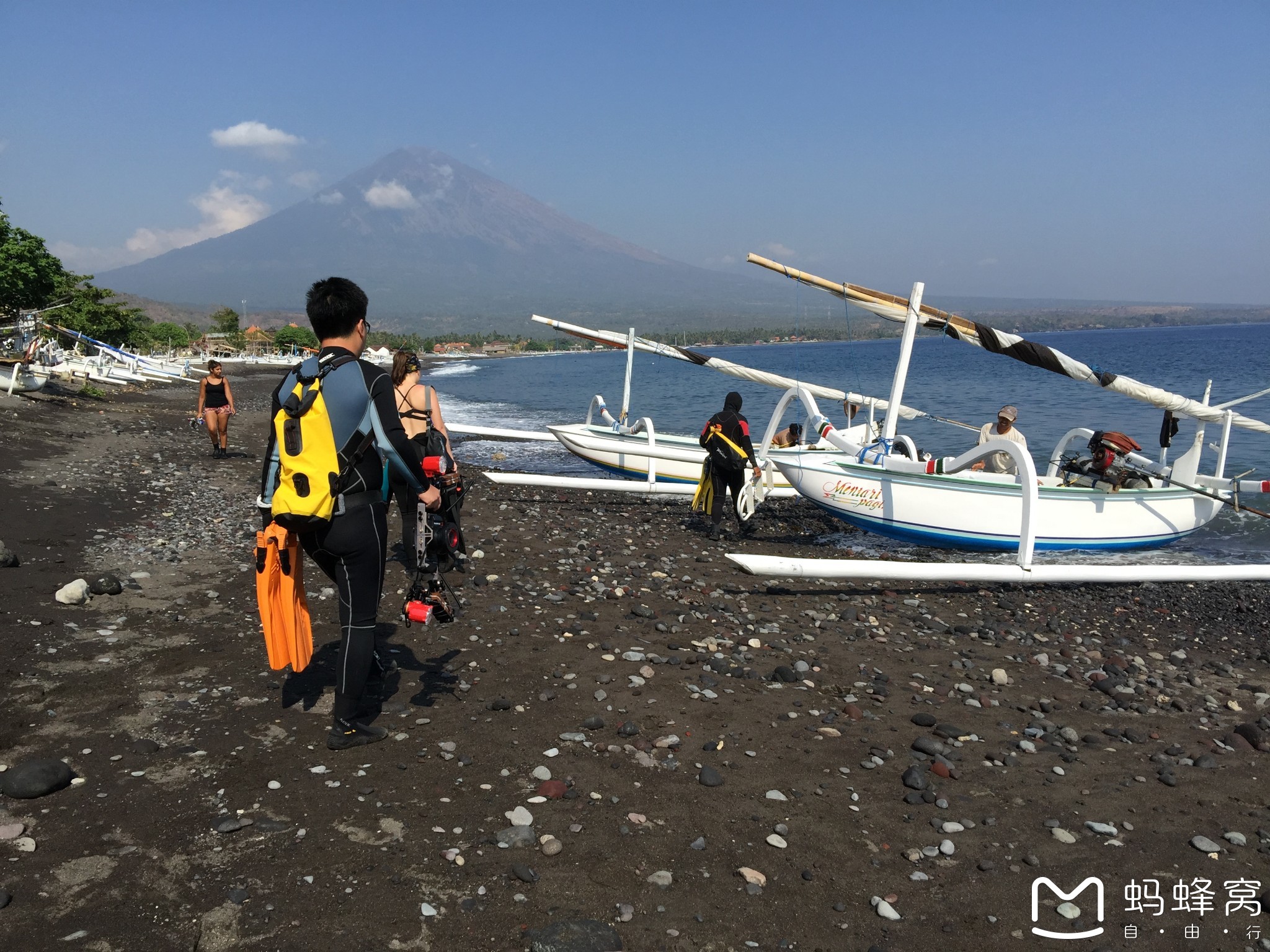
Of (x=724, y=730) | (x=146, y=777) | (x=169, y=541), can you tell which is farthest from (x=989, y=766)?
(x=169, y=541)

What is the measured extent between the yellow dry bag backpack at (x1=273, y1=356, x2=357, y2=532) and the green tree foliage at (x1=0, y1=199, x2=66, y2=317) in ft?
122

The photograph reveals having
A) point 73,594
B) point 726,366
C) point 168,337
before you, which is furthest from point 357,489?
point 168,337

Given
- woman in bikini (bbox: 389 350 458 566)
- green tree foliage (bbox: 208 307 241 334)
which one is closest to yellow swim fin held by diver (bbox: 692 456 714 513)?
woman in bikini (bbox: 389 350 458 566)

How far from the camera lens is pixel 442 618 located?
556 cm

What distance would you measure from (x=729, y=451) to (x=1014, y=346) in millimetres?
4438

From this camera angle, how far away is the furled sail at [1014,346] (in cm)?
1190

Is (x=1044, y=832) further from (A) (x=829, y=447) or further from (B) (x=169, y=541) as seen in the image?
(A) (x=829, y=447)

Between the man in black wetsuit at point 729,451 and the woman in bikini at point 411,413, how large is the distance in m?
5.08

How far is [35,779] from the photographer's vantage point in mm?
4199

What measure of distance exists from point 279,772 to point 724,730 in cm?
275

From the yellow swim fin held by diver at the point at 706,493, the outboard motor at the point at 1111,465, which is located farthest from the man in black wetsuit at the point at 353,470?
the outboard motor at the point at 1111,465

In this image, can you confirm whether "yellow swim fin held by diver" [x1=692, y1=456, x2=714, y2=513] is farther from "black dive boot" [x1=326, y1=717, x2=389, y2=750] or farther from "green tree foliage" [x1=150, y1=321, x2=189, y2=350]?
"green tree foliage" [x1=150, y1=321, x2=189, y2=350]

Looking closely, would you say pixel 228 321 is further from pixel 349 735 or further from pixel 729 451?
pixel 349 735

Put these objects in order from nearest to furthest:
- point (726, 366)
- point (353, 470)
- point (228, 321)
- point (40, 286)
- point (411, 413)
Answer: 1. point (353, 470)
2. point (411, 413)
3. point (726, 366)
4. point (40, 286)
5. point (228, 321)
